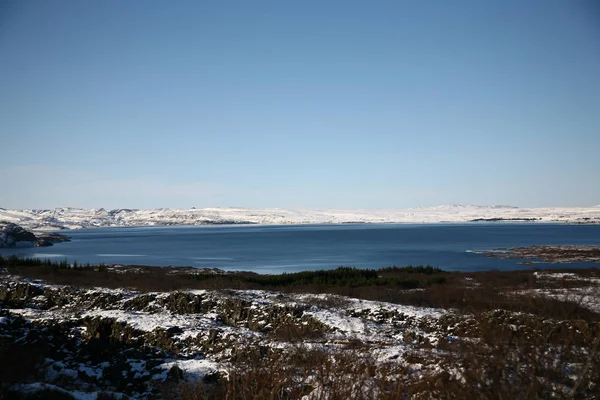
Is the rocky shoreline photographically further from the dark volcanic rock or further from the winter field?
the dark volcanic rock

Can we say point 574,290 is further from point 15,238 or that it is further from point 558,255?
point 15,238

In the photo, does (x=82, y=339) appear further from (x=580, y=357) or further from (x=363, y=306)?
(x=580, y=357)

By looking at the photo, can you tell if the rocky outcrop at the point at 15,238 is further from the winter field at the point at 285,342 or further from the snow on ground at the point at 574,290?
the snow on ground at the point at 574,290

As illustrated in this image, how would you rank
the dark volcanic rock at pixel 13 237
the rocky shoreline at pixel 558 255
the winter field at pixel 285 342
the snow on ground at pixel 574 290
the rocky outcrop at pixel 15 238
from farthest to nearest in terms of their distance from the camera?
the rocky outcrop at pixel 15 238
the dark volcanic rock at pixel 13 237
the rocky shoreline at pixel 558 255
the snow on ground at pixel 574 290
the winter field at pixel 285 342

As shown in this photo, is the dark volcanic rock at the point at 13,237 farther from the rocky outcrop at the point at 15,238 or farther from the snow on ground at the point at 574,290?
the snow on ground at the point at 574,290

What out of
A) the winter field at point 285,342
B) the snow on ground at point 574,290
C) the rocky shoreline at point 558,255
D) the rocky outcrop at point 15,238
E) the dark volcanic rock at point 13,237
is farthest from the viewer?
the rocky outcrop at point 15,238

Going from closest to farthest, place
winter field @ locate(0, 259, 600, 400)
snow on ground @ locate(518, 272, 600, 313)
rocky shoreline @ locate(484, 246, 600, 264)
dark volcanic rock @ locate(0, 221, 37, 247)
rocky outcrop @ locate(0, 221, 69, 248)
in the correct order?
winter field @ locate(0, 259, 600, 400), snow on ground @ locate(518, 272, 600, 313), rocky shoreline @ locate(484, 246, 600, 264), dark volcanic rock @ locate(0, 221, 37, 247), rocky outcrop @ locate(0, 221, 69, 248)

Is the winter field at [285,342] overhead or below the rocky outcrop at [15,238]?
overhead

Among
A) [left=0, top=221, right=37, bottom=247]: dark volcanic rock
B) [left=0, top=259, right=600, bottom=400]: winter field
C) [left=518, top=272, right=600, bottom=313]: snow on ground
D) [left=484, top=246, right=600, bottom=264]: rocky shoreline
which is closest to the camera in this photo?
[left=0, top=259, right=600, bottom=400]: winter field

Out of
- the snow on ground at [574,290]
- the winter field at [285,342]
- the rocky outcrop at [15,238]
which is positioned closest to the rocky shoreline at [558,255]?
the snow on ground at [574,290]

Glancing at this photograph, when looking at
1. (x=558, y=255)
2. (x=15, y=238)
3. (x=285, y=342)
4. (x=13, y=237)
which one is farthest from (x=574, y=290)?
(x=15, y=238)

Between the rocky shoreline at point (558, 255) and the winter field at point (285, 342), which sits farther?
the rocky shoreline at point (558, 255)

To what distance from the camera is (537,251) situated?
66250 millimetres

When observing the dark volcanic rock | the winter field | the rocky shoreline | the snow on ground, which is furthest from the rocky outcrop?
the snow on ground
